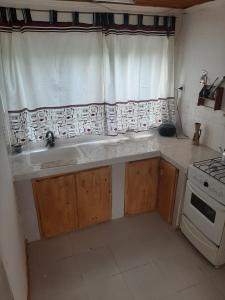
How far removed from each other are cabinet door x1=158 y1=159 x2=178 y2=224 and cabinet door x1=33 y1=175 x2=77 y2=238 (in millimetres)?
952

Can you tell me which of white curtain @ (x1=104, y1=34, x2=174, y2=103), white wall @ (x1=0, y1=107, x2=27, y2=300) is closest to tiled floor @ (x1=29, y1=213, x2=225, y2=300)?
white wall @ (x1=0, y1=107, x2=27, y2=300)

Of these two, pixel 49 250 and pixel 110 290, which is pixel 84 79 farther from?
pixel 110 290

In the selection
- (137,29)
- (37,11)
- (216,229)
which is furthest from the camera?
(137,29)

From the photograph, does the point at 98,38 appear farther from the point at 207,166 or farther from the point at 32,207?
the point at 32,207

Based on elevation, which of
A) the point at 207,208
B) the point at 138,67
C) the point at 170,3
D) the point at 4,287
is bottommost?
the point at 207,208

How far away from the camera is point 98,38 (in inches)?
90.0

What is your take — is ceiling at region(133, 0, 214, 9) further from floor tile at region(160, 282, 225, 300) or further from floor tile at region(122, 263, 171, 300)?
floor tile at region(160, 282, 225, 300)

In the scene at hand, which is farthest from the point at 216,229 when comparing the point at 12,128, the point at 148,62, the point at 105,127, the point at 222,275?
the point at 12,128

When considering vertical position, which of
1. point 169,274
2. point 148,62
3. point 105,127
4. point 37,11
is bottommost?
point 169,274

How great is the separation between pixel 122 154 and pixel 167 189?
0.62 meters

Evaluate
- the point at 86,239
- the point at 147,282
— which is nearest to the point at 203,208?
the point at 147,282

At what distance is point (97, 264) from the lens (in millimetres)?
2080

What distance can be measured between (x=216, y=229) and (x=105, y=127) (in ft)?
4.88

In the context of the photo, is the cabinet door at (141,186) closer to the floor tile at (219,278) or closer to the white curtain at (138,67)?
the white curtain at (138,67)
